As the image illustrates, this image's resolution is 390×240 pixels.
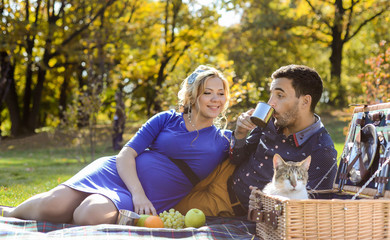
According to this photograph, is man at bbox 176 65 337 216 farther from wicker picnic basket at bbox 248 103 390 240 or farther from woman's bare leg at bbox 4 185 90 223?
woman's bare leg at bbox 4 185 90 223

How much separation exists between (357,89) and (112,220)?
671 inches

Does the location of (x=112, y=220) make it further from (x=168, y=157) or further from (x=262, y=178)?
(x=262, y=178)

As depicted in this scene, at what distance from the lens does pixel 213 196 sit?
3578mm

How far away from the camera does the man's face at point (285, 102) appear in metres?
3.03

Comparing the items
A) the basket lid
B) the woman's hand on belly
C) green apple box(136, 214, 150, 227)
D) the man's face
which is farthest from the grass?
the basket lid

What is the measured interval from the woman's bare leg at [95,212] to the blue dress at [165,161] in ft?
0.81

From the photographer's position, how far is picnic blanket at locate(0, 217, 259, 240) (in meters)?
2.46

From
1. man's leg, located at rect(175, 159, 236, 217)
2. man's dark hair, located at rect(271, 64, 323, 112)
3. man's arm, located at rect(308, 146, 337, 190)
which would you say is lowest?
man's leg, located at rect(175, 159, 236, 217)

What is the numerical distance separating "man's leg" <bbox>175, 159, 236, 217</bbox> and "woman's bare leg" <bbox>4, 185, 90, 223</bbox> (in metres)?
0.95

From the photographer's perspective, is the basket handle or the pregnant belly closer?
the basket handle

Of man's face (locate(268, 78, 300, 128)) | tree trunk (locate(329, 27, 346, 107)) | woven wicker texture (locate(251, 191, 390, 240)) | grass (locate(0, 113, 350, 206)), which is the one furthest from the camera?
tree trunk (locate(329, 27, 346, 107))

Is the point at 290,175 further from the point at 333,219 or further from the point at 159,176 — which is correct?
the point at 159,176

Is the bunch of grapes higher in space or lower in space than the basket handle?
lower

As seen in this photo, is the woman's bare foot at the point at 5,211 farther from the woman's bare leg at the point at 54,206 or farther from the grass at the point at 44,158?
the grass at the point at 44,158
